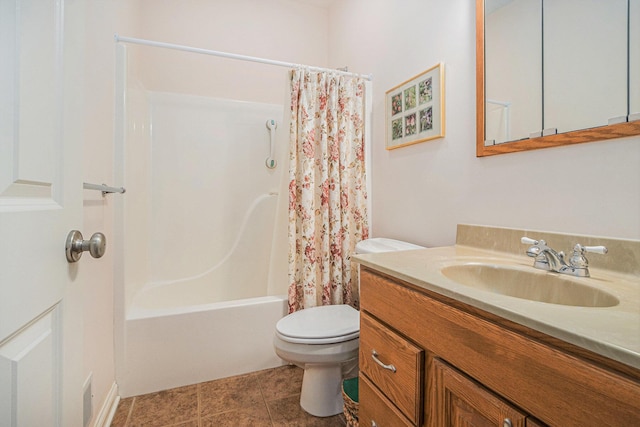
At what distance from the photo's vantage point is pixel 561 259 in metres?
0.86

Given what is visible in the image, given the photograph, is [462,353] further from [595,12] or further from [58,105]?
[595,12]

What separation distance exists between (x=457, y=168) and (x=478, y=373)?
0.97m

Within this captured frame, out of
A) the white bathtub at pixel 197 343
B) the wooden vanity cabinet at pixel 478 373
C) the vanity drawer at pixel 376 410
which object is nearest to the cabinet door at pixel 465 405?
the wooden vanity cabinet at pixel 478 373

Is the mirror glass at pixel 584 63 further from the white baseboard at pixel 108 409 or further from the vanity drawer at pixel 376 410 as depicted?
the white baseboard at pixel 108 409

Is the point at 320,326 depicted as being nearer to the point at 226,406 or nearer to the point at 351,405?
the point at 351,405

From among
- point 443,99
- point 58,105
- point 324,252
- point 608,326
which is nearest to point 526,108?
point 443,99

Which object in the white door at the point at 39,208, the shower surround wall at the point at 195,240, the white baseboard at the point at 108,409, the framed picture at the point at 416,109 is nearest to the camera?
the white door at the point at 39,208

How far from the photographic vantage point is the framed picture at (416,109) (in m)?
1.43

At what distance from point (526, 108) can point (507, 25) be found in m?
0.35

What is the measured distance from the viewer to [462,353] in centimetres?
65

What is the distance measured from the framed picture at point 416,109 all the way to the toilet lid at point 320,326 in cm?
98

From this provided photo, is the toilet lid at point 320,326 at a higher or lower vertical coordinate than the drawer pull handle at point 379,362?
lower

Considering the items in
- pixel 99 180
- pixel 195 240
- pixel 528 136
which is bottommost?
pixel 195 240

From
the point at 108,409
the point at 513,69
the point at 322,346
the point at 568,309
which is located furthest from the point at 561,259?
the point at 108,409
